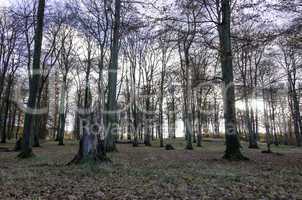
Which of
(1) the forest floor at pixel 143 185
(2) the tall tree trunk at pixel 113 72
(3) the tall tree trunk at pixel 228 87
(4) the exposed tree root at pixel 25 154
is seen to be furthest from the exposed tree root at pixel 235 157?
(4) the exposed tree root at pixel 25 154

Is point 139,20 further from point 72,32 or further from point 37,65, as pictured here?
point 72,32

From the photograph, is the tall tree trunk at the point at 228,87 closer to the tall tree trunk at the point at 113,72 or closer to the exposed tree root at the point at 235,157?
the exposed tree root at the point at 235,157

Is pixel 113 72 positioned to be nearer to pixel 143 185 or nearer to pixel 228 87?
pixel 228 87

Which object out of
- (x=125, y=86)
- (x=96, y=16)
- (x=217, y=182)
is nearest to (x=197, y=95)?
(x=125, y=86)

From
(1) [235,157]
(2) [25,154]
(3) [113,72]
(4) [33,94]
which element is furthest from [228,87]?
(2) [25,154]

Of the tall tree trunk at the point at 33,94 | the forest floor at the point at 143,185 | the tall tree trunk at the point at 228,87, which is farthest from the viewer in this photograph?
the tall tree trunk at the point at 33,94

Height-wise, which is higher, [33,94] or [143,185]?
[33,94]

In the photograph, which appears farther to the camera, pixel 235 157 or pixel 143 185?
pixel 235 157

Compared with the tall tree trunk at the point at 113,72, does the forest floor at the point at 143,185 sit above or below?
below

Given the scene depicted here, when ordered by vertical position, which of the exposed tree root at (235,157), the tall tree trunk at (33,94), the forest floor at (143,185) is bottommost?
the forest floor at (143,185)

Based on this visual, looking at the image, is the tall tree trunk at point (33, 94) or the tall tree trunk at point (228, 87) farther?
the tall tree trunk at point (33, 94)

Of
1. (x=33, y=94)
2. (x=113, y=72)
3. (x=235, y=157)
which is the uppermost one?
(x=113, y=72)

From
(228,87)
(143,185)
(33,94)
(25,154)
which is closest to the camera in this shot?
(143,185)

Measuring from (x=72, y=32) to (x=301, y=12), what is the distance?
20.6m
